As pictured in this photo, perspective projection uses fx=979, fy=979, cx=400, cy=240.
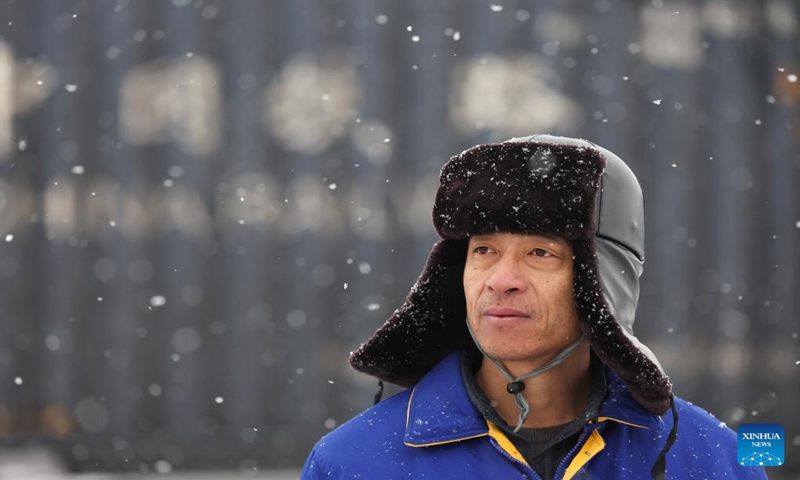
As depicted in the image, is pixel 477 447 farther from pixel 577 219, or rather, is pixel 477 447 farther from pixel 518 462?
pixel 577 219

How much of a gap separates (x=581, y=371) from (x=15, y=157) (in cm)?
398

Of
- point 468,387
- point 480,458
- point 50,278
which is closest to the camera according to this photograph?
point 480,458

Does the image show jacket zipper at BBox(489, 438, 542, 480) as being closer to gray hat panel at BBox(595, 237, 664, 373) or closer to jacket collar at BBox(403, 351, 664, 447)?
jacket collar at BBox(403, 351, 664, 447)

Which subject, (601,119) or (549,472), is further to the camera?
(601,119)

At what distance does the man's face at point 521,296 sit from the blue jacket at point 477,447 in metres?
0.14

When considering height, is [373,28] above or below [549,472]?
above

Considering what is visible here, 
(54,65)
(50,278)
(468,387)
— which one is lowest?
(50,278)

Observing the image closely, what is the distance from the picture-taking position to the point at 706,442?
195 cm

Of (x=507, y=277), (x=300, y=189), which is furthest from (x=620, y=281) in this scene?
(x=300, y=189)

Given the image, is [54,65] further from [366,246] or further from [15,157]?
[366,246]

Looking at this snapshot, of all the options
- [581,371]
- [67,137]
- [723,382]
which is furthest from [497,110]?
[581,371]

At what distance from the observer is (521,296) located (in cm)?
189

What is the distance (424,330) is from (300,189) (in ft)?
10.3
